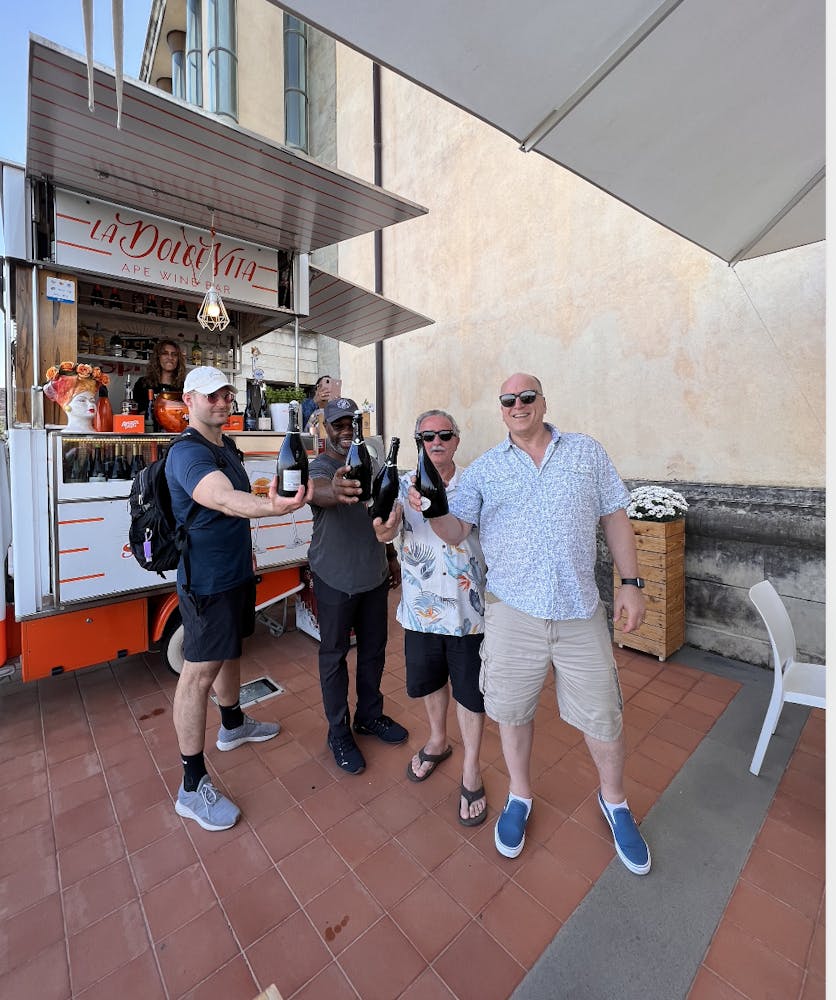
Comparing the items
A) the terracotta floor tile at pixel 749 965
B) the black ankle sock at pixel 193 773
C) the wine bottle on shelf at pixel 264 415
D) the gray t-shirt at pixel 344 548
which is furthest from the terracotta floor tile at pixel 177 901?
the wine bottle on shelf at pixel 264 415

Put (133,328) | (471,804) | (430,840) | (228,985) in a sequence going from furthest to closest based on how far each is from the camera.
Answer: (133,328) < (471,804) < (430,840) < (228,985)

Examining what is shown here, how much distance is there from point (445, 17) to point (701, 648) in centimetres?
454

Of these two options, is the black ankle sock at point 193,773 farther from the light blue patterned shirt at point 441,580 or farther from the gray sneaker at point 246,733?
the light blue patterned shirt at point 441,580

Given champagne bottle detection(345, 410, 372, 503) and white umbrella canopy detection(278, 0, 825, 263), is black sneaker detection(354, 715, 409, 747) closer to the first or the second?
champagne bottle detection(345, 410, 372, 503)

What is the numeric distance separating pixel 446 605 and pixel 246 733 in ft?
5.36

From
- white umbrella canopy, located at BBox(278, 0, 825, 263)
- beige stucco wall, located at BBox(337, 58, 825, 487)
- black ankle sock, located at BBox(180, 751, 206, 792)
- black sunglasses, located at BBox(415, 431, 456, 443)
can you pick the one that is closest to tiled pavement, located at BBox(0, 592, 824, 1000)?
black ankle sock, located at BBox(180, 751, 206, 792)

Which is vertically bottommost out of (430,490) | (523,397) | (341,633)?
(341,633)

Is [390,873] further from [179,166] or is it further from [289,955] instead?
[179,166]

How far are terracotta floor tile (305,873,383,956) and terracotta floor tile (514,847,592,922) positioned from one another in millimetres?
613

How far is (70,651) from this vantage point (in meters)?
3.11

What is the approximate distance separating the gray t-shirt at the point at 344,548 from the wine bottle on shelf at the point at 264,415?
2.03 m

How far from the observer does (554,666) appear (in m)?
2.02

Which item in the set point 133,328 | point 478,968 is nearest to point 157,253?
point 133,328

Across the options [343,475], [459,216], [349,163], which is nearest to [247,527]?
[343,475]
